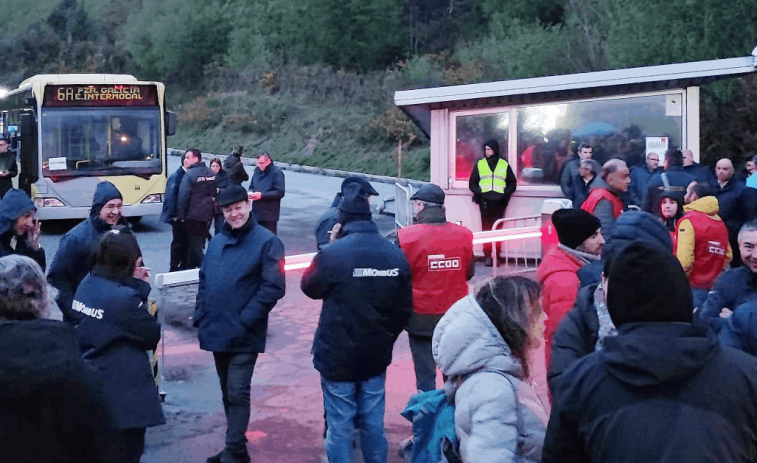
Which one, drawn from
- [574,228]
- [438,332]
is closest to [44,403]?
[438,332]

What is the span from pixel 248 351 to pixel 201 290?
51cm

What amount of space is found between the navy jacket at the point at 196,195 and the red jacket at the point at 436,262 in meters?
6.26

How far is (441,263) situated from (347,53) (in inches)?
1750

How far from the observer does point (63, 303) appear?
5.77 m

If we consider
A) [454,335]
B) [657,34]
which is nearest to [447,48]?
[657,34]

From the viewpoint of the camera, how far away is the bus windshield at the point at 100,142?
17.4 meters

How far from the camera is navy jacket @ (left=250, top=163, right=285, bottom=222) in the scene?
1309 cm

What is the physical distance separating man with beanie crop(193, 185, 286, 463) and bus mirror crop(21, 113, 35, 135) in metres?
12.1

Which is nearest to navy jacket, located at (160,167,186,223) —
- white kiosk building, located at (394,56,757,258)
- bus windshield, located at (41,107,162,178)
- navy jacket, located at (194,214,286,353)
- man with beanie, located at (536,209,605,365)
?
white kiosk building, located at (394,56,757,258)

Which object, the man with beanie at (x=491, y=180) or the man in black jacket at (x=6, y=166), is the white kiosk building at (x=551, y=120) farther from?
the man in black jacket at (x=6, y=166)

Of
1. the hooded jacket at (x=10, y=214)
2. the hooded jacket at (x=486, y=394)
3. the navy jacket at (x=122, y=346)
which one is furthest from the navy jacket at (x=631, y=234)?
the hooded jacket at (x=10, y=214)

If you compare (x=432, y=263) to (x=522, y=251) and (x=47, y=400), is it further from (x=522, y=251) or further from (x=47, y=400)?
(x=522, y=251)

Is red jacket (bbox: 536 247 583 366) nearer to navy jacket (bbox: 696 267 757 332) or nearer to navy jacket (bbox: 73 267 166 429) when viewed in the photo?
navy jacket (bbox: 696 267 757 332)

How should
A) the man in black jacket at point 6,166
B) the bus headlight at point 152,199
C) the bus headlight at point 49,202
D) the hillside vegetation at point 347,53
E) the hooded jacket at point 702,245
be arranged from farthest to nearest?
the hillside vegetation at point 347,53
the bus headlight at point 152,199
the bus headlight at point 49,202
the man in black jacket at point 6,166
the hooded jacket at point 702,245
